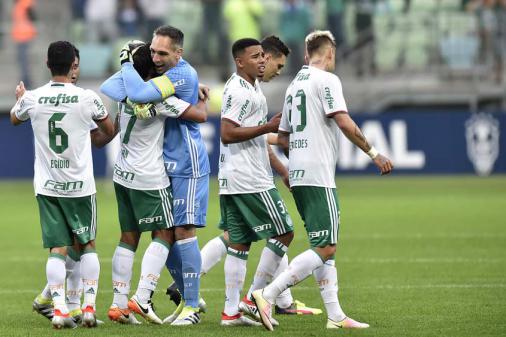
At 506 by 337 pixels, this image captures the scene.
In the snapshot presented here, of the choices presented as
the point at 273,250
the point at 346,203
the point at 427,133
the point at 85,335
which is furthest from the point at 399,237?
the point at 427,133

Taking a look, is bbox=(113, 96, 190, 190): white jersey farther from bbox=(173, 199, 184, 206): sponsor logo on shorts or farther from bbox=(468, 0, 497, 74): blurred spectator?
bbox=(468, 0, 497, 74): blurred spectator

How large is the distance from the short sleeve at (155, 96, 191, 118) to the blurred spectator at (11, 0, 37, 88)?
18.6m

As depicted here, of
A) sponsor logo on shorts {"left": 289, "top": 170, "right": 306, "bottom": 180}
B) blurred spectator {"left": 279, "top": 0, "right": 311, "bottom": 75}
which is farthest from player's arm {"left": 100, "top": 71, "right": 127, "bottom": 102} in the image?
blurred spectator {"left": 279, "top": 0, "right": 311, "bottom": 75}

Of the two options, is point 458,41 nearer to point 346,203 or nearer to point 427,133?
point 427,133

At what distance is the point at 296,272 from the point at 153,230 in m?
1.28

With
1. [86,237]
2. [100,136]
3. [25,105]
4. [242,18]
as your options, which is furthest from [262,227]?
[242,18]

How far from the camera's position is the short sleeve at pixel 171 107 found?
9.22 metres

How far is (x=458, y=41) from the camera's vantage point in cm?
2733

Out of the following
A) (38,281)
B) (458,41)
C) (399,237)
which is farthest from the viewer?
(458,41)

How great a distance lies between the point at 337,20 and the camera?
27.2 m

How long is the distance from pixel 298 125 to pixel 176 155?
105cm

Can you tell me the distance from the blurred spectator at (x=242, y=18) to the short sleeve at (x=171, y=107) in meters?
17.8

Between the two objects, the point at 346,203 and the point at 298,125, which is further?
the point at 346,203

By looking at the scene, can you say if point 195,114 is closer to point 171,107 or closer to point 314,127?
point 171,107
